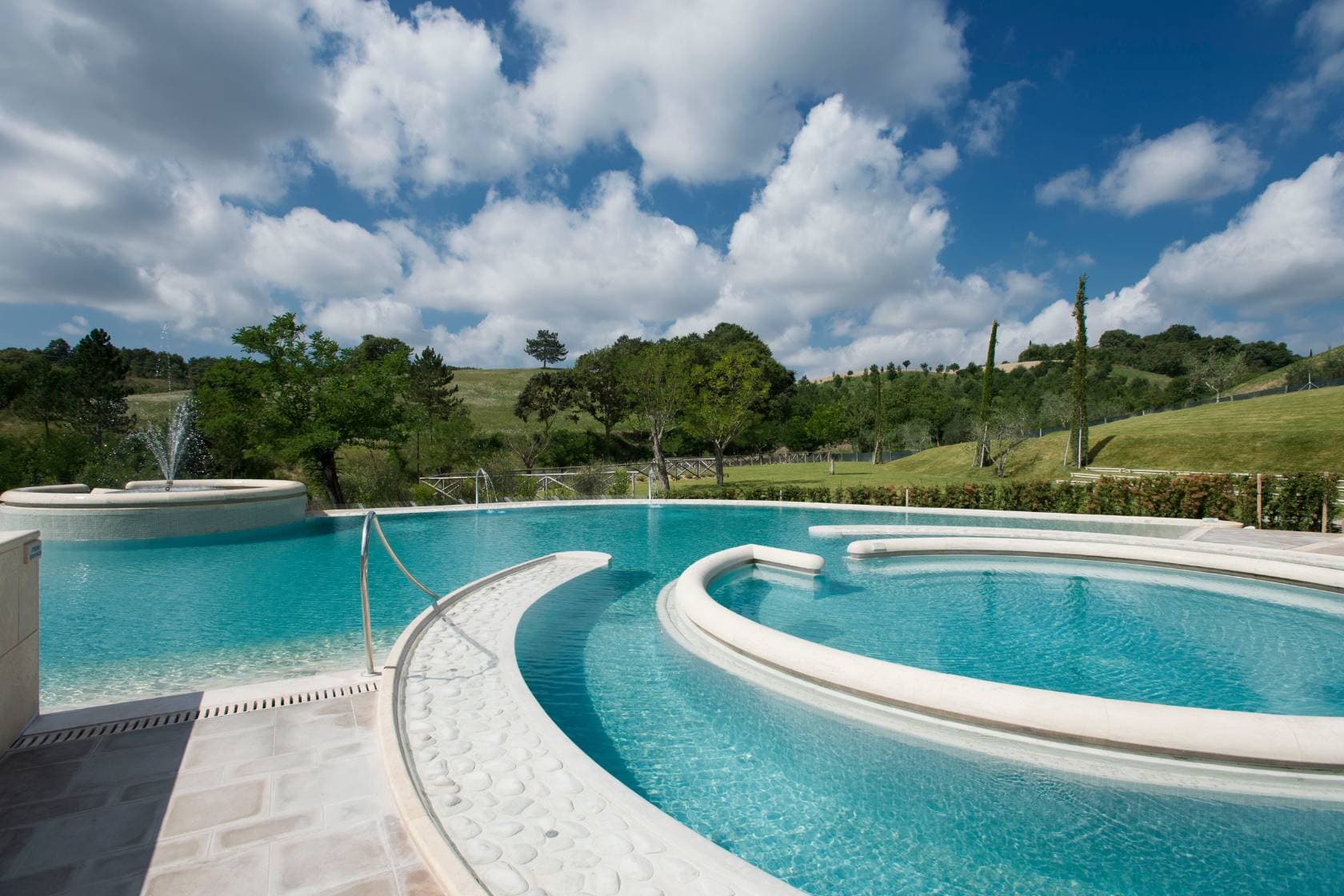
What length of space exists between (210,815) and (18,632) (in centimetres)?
186

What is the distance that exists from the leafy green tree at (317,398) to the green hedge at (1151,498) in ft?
44.0

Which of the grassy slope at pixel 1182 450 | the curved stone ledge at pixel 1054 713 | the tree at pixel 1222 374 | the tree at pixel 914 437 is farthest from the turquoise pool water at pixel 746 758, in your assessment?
the tree at pixel 1222 374

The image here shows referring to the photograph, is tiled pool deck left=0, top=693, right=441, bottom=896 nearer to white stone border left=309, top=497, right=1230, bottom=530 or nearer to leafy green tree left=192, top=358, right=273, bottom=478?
white stone border left=309, top=497, right=1230, bottom=530

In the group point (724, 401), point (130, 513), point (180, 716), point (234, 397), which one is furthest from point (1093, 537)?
point (234, 397)

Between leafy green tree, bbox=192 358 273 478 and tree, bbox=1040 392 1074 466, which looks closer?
leafy green tree, bbox=192 358 273 478

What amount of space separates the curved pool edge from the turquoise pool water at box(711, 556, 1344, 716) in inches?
142

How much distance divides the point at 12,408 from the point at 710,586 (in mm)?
45295

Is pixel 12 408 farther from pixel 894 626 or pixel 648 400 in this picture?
pixel 894 626

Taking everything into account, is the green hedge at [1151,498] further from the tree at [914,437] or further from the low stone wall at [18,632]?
the tree at [914,437]

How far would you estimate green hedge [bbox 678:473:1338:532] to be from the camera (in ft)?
37.1

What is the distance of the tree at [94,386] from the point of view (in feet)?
96.1

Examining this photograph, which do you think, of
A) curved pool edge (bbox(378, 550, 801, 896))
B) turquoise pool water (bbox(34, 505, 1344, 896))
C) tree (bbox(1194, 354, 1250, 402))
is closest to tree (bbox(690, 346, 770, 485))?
turquoise pool water (bbox(34, 505, 1344, 896))

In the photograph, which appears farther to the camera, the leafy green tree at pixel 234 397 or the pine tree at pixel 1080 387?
the pine tree at pixel 1080 387

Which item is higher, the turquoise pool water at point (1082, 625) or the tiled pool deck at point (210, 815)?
the tiled pool deck at point (210, 815)
